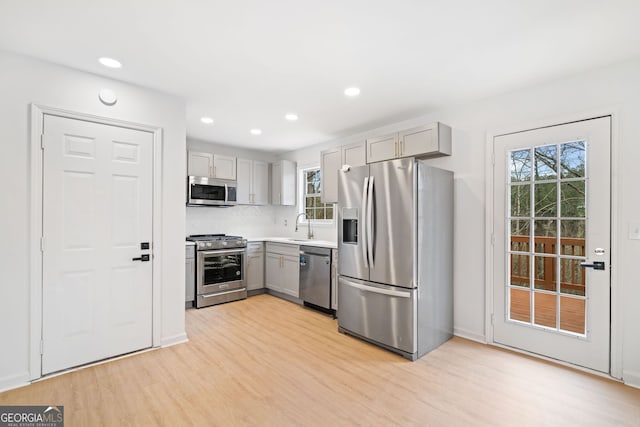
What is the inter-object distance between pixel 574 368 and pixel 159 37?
4173 mm

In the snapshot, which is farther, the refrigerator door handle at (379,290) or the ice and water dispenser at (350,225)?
the ice and water dispenser at (350,225)

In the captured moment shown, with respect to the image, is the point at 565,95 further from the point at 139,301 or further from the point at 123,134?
the point at 139,301

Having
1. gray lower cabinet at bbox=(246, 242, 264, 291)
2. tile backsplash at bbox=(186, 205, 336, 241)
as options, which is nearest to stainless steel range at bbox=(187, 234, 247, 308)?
gray lower cabinet at bbox=(246, 242, 264, 291)

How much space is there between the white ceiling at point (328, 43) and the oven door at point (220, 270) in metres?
2.22

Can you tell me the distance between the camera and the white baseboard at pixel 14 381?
232 centimetres

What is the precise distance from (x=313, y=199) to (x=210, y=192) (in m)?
1.72

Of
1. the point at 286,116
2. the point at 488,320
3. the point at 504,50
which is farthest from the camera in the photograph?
the point at 286,116

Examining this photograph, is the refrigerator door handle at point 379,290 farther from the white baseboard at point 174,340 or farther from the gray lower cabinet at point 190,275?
the gray lower cabinet at point 190,275

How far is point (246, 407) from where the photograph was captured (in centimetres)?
215

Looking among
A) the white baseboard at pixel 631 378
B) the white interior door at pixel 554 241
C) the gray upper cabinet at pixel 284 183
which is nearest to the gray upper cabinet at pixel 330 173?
the gray upper cabinet at pixel 284 183

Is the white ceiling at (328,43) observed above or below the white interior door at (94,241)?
above

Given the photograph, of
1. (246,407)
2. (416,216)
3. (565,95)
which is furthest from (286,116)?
(246,407)

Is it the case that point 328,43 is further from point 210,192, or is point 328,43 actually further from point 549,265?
point 210,192

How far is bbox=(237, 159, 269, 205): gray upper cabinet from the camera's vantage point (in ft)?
17.7
